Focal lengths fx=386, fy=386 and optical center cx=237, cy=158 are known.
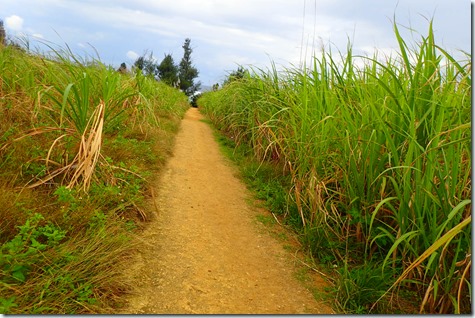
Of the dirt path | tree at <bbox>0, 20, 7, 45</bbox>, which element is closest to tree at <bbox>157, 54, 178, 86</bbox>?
tree at <bbox>0, 20, 7, 45</bbox>

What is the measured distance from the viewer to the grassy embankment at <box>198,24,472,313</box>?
1953mm

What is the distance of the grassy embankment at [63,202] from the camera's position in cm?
175

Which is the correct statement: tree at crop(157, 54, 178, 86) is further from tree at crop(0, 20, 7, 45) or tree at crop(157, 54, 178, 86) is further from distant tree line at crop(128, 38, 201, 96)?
tree at crop(0, 20, 7, 45)

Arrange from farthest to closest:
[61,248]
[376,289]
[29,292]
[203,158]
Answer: [203,158], [376,289], [61,248], [29,292]

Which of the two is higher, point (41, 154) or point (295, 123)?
point (295, 123)

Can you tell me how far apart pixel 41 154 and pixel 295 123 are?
2.18 m

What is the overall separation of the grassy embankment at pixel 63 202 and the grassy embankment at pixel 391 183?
128 centimetres

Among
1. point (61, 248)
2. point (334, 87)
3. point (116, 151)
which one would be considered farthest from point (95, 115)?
point (334, 87)

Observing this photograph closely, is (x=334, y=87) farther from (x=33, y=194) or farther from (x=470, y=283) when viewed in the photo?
(x=33, y=194)

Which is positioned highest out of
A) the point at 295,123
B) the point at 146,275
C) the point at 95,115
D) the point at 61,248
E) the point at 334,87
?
the point at 334,87

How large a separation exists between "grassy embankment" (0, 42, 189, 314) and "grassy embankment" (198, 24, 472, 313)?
1.28m

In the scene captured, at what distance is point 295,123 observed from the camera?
144 inches

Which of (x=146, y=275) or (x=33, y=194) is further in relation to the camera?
(x=33, y=194)

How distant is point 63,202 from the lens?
2.41 meters
